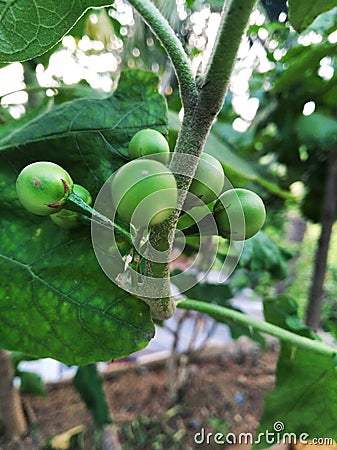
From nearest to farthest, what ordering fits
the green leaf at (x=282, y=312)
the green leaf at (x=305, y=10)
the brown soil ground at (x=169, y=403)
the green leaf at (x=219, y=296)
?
the green leaf at (x=305, y=10), the green leaf at (x=282, y=312), the green leaf at (x=219, y=296), the brown soil ground at (x=169, y=403)

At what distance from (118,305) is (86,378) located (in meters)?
0.63

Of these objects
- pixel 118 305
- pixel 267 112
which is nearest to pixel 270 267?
pixel 267 112

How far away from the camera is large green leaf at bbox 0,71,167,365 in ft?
1.27

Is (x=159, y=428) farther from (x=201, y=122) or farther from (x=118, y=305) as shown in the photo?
(x=201, y=122)

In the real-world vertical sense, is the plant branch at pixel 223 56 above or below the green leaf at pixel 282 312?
above

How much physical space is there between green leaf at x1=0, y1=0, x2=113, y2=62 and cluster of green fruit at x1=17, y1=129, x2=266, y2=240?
0.32ft

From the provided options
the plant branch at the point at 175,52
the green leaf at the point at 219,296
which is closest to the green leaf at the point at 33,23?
the plant branch at the point at 175,52

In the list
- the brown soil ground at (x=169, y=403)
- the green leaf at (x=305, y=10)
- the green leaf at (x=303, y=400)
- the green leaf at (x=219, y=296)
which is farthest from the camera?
the brown soil ground at (x=169, y=403)

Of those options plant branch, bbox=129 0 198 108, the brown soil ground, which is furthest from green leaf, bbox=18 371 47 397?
plant branch, bbox=129 0 198 108

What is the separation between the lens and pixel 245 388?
140cm

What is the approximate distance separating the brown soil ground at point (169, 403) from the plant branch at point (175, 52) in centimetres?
88

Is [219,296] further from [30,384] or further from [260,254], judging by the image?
[30,384]

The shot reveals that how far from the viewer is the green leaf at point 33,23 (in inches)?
12.4

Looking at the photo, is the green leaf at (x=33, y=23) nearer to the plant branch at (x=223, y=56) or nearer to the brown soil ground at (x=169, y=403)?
the plant branch at (x=223, y=56)
